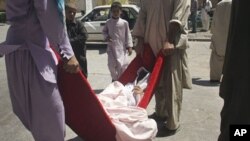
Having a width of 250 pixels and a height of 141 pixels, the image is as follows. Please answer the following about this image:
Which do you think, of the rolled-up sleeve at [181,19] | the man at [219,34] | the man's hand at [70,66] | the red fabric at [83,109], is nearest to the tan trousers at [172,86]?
the rolled-up sleeve at [181,19]

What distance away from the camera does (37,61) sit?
3.47m

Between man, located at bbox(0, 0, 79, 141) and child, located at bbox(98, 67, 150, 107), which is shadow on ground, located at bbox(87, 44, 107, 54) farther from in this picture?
man, located at bbox(0, 0, 79, 141)

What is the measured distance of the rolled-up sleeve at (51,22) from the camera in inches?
132

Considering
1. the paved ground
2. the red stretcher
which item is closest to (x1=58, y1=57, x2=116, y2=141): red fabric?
the red stretcher

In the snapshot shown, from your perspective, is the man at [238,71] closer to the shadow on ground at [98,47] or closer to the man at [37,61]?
Answer: the man at [37,61]

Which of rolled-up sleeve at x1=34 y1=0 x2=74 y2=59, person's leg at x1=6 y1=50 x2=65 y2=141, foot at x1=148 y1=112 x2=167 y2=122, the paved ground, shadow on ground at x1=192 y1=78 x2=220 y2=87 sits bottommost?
shadow on ground at x1=192 y1=78 x2=220 y2=87

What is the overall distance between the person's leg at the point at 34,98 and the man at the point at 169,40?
5.97 ft

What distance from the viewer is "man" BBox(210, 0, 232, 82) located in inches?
322

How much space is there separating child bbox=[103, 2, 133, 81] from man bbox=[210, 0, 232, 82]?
5.94ft

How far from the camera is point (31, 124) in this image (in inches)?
143

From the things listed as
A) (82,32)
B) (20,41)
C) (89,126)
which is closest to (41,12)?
(20,41)

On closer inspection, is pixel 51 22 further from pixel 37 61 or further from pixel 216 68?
pixel 216 68

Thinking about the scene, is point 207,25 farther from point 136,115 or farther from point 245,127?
point 245,127

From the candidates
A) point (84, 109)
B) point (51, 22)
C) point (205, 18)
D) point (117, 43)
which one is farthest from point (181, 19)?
point (205, 18)
